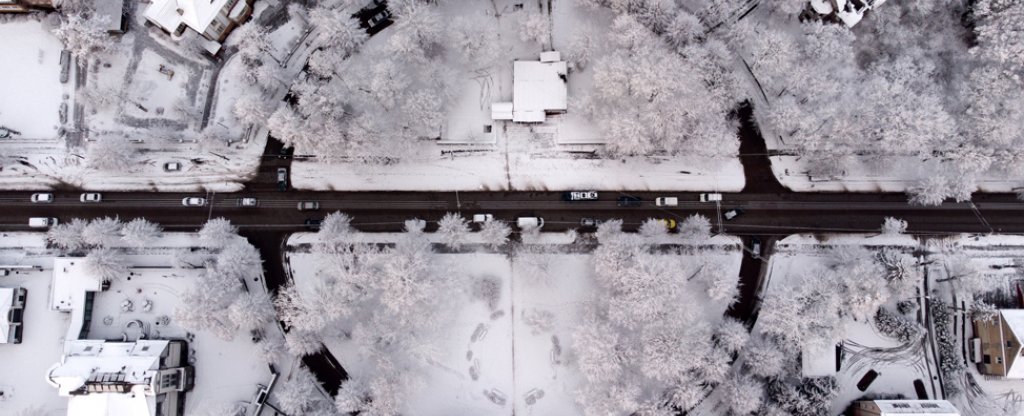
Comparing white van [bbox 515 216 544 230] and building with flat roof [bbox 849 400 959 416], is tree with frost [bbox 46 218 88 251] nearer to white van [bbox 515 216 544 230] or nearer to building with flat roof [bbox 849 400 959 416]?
white van [bbox 515 216 544 230]

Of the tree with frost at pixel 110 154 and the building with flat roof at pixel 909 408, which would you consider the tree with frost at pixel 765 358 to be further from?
the tree with frost at pixel 110 154

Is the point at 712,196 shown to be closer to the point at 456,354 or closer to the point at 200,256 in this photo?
the point at 456,354

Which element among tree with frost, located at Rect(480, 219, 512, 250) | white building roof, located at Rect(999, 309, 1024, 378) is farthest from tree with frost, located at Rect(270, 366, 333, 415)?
white building roof, located at Rect(999, 309, 1024, 378)

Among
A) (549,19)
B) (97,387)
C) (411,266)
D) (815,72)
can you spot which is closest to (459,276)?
(411,266)

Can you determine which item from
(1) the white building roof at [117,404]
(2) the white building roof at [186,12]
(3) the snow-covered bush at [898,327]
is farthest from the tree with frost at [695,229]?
(1) the white building roof at [117,404]

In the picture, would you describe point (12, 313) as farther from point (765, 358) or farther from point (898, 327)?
point (898, 327)

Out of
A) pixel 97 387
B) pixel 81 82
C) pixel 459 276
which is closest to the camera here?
pixel 97 387
